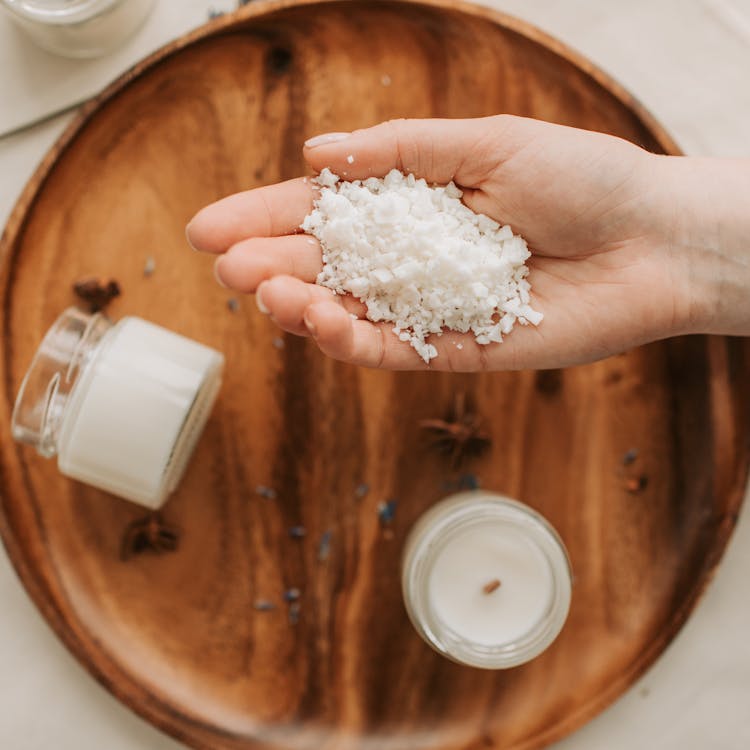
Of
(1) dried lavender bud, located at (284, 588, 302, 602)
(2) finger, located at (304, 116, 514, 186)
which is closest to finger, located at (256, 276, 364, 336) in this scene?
(2) finger, located at (304, 116, 514, 186)

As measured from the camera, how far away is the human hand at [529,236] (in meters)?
0.85

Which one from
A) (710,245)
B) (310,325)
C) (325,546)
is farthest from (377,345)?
(710,245)

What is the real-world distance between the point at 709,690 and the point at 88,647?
2.79ft

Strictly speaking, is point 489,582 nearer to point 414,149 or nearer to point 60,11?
point 414,149

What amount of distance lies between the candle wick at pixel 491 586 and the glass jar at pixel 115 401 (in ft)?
1.38

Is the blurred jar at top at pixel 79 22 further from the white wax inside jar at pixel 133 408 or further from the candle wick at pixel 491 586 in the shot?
the candle wick at pixel 491 586

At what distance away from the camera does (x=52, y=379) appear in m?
0.96

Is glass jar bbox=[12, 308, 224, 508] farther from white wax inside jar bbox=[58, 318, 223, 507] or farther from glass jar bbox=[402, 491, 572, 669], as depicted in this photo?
glass jar bbox=[402, 491, 572, 669]

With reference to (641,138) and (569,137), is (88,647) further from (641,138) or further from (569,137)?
(641,138)

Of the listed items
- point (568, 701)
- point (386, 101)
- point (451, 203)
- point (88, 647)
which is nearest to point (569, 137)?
point (451, 203)

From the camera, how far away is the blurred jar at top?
990 millimetres

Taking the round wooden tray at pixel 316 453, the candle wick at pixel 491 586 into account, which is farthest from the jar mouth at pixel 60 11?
the candle wick at pixel 491 586

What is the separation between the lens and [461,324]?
88 cm

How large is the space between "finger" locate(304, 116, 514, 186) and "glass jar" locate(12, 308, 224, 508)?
289 mm
